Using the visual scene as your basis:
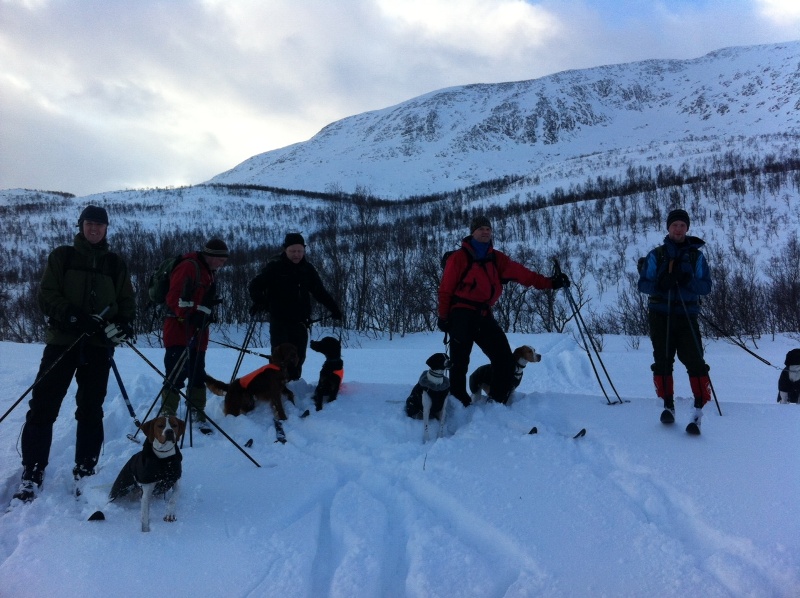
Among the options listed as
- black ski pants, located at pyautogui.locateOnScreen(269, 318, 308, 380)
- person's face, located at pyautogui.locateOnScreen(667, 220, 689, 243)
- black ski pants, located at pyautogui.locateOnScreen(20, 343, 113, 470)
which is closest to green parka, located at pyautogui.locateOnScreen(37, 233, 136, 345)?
black ski pants, located at pyautogui.locateOnScreen(20, 343, 113, 470)

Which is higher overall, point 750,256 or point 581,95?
point 581,95

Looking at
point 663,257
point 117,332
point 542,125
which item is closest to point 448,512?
point 117,332

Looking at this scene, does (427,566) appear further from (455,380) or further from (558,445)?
(455,380)

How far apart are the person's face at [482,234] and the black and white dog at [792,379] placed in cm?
382

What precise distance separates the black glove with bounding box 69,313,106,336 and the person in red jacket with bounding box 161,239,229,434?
0.89 m

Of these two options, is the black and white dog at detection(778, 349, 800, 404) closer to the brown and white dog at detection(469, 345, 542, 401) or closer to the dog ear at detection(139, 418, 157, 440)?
the brown and white dog at detection(469, 345, 542, 401)

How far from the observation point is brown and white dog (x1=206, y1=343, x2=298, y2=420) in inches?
180

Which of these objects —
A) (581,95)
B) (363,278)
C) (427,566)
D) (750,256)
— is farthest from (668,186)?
(581,95)

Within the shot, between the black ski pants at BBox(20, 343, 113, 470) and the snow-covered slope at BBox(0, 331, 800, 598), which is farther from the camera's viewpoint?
the black ski pants at BBox(20, 343, 113, 470)

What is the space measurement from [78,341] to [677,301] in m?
4.98

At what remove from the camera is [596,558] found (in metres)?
2.35

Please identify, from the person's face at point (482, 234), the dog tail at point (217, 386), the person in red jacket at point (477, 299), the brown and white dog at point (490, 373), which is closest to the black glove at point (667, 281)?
the person in red jacket at point (477, 299)

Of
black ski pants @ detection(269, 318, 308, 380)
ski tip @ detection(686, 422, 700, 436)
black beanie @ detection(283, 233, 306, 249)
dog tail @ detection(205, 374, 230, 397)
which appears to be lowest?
ski tip @ detection(686, 422, 700, 436)

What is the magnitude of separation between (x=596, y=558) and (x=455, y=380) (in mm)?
2484
